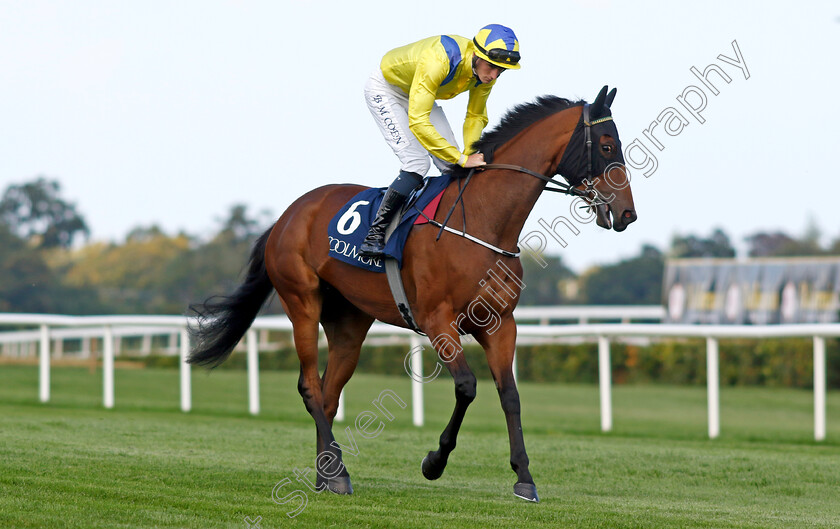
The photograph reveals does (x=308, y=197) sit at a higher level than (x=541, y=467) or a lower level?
higher

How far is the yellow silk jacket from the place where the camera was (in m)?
4.45

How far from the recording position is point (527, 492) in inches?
166

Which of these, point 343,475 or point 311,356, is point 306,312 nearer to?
point 311,356

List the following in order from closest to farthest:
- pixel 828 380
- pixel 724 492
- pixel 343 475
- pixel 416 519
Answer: pixel 416 519 < pixel 343 475 < pixel 724 492 < pixel 828 380

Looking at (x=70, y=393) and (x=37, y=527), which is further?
(x=70, y=393)

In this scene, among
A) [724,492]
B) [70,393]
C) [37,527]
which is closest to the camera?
[37,527]

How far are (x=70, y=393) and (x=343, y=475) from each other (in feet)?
26.1

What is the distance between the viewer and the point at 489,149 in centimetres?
459

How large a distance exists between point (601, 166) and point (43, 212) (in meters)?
27.8

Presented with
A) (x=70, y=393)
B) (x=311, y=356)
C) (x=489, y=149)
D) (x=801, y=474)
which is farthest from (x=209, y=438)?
(x=70, y=393)

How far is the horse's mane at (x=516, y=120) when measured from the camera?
4.55 meters

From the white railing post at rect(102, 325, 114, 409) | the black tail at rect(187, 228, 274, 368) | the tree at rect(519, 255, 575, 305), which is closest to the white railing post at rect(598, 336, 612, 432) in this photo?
the black tail at rect(187, 228, 274, 368)

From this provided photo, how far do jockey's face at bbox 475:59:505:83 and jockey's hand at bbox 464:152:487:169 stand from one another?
1.19 ft

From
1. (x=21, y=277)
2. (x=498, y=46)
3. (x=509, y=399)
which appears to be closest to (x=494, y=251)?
(x=509, y=399)
